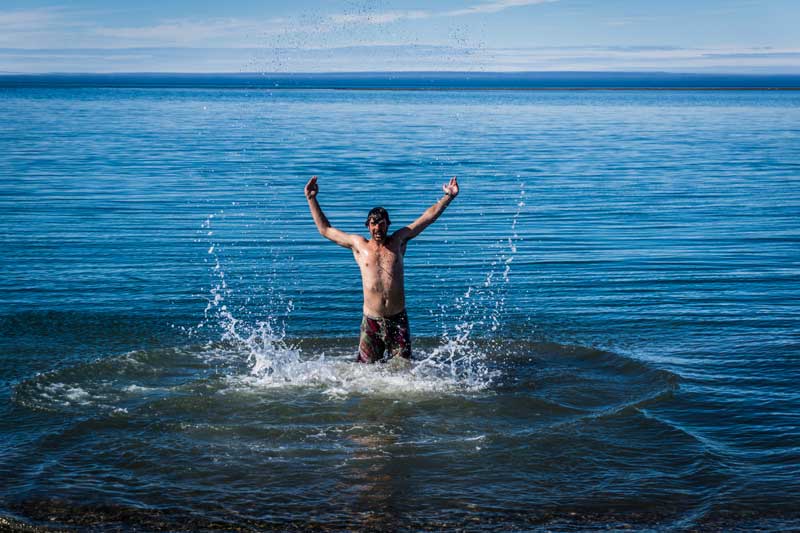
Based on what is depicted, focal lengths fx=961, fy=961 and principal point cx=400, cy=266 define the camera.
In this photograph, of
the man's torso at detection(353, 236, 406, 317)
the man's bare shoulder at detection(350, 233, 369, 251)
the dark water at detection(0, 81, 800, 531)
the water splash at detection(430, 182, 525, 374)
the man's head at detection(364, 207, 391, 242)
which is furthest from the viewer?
the water splash at detection(430, 182, 525, 374)

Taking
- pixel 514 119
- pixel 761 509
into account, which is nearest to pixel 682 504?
pixel 761 509

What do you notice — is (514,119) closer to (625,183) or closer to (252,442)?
(625,183)

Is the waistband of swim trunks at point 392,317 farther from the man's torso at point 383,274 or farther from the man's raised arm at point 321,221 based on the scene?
the man's raised arm at point 321,221

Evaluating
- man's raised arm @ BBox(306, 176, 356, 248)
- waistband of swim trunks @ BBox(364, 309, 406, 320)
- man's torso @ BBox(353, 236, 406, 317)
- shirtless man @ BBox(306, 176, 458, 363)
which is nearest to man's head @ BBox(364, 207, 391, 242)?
shirtless man @ BBox(306, 176, 458, 363)

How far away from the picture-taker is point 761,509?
7.69 m

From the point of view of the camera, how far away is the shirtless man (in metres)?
10.4

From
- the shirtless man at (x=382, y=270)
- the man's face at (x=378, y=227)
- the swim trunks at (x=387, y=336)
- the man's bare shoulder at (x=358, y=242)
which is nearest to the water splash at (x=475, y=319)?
the swim trunks at (x=387, y=336)

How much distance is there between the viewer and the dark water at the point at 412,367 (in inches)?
312

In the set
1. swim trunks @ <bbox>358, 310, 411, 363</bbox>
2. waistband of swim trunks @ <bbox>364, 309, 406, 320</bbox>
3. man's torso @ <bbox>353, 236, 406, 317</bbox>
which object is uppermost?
man's torso @ <bbox>353, 236, 406, 317</bbox>

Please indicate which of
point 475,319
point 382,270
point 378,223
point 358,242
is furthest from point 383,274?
point 475,319

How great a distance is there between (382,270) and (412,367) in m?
1.21

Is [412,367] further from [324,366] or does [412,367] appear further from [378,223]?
[378,223]

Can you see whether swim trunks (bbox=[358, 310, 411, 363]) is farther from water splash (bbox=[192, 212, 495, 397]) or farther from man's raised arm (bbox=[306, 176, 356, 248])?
man's raised arm (bbox=[306, 176, 356, 248])

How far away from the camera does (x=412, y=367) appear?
10852 millimetres
